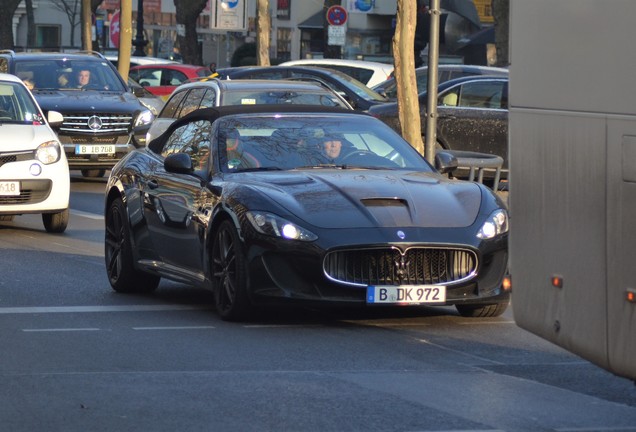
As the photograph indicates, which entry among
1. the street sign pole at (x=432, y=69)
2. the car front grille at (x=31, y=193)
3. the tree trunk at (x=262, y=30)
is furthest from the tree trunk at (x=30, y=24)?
the car front grille at (x=31, y=193)

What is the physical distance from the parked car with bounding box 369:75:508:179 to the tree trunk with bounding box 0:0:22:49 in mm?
52597

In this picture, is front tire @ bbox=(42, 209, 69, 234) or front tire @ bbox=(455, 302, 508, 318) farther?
front tire @ bbox=(42, 209, 69, 234)

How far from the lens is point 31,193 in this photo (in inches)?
655

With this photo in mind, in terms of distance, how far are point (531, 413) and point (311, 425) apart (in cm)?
108

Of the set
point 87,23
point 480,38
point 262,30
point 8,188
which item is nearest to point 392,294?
point 8,188

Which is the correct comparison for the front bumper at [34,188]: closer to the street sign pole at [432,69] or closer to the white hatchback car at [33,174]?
the white hatchback car at [33,174]

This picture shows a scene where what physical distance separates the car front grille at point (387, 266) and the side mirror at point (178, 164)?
5.84ft

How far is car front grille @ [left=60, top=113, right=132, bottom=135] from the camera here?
76.5ft

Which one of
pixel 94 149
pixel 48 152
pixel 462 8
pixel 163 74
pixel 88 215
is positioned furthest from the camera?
pixel 462 8

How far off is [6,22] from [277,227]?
6554 centimetres

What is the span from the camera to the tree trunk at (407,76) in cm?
2095

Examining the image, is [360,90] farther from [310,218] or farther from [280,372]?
[280,372]

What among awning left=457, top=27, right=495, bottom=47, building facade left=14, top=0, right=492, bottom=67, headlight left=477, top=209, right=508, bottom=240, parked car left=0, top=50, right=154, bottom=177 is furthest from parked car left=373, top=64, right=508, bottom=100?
building facade left=14, top=0, right=492, bottom=67

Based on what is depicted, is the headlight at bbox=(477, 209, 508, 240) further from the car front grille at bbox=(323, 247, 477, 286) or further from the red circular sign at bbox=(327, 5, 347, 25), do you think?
the red circular sign at bbox=(327, 5, 347, 25)
